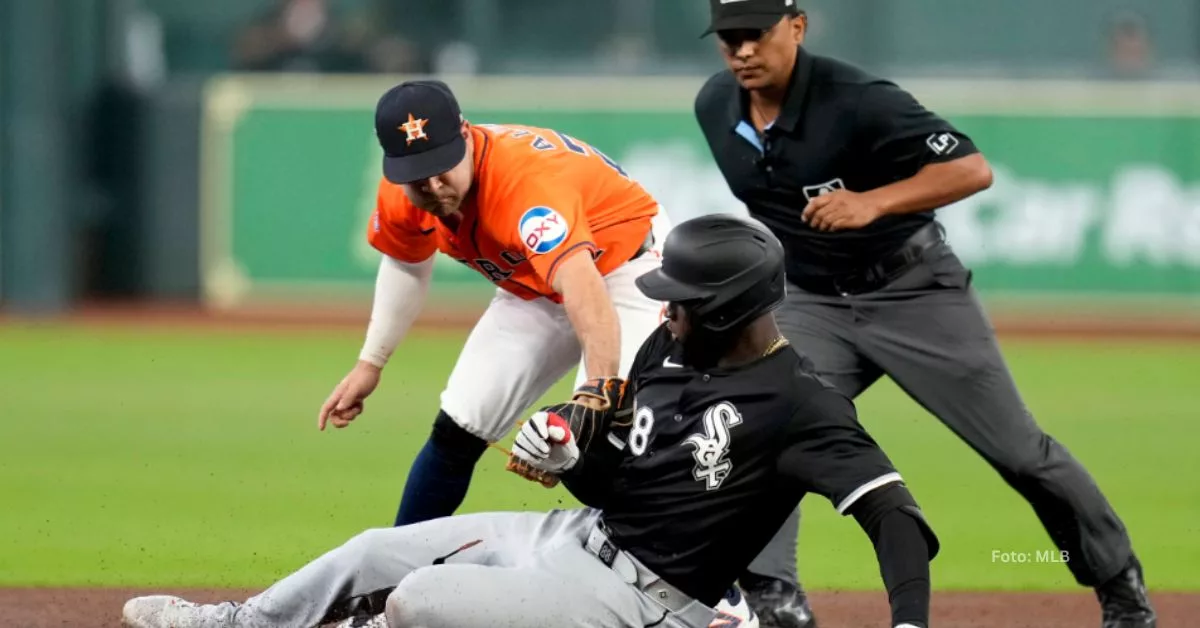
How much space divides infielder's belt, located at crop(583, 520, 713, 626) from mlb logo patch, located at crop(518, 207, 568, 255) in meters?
1.14

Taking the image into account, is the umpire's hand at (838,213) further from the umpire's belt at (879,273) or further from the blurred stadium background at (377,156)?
the blurred stadium background at (377,156)

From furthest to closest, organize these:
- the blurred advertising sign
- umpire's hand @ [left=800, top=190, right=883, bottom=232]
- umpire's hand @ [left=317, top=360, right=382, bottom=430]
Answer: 1. the blurred advertising sign
2. umpire's hand @ [left=317, top=360, right=382, bottom=430]
3. umpire's hand @ [left=800, top=190, right=883, bottom=232]

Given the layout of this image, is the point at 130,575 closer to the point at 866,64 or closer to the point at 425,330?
the point at 425,330

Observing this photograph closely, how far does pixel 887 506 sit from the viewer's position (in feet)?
14.2

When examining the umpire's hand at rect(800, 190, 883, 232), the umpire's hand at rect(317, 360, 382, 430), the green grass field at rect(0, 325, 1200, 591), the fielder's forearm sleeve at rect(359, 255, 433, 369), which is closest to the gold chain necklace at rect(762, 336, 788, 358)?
the umpire's hand at rect(800, 190, 883, 232)

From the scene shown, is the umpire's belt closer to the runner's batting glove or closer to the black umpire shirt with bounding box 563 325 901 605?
the black umpire shirt with bounding box 563 325 901 605

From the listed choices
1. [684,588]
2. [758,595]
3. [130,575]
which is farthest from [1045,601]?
[130,575]

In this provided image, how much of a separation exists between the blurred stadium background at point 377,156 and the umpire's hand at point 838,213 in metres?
6.64

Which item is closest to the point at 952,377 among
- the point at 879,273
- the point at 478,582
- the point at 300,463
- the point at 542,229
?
the point at 879,273

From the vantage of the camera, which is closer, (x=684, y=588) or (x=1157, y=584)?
(x=684, y=588)

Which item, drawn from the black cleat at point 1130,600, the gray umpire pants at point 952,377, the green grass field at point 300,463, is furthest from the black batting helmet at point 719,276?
the green grass field at point 300,463

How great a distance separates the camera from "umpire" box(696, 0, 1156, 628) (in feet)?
19.3

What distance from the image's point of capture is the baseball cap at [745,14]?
5926 mm

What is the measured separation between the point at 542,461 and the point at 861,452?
0.78 metres
